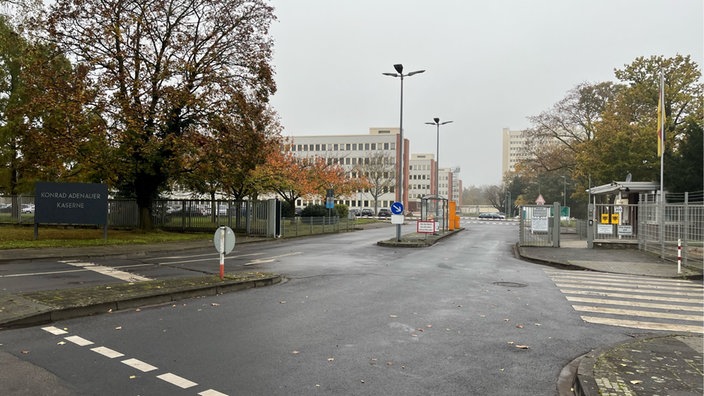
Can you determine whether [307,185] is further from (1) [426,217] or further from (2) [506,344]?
(2) [506,344]

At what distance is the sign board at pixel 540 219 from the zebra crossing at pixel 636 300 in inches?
354

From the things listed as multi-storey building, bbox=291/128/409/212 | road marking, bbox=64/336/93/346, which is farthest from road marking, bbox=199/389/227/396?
multi-storey building, bbox=291/128/409/212

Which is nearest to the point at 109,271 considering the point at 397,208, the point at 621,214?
the point at 397,208

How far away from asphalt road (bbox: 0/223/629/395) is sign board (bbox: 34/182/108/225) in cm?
960

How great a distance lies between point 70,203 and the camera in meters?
19.6

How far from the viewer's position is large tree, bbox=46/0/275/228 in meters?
23.0

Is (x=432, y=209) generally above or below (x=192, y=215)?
above

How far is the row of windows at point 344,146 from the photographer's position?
114688mm

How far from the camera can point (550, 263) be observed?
16.9 m

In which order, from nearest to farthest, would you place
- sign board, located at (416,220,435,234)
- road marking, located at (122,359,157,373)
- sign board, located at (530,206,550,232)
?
1. road marking, located at (122,359,157,373)
2. sign board, located at (530,206,550,232)
3. sign board, located at (416,220,435,234)

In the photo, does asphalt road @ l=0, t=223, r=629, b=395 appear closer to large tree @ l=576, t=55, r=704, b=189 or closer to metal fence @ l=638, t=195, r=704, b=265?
metal fence @ l=638, t=195, r=704, b=265

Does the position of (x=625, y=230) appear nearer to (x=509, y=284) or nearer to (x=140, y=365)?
(x=509, y=284)

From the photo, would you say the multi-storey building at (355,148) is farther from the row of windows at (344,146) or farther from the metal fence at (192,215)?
the metal fence at (192,215)

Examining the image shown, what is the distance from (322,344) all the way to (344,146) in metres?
114
